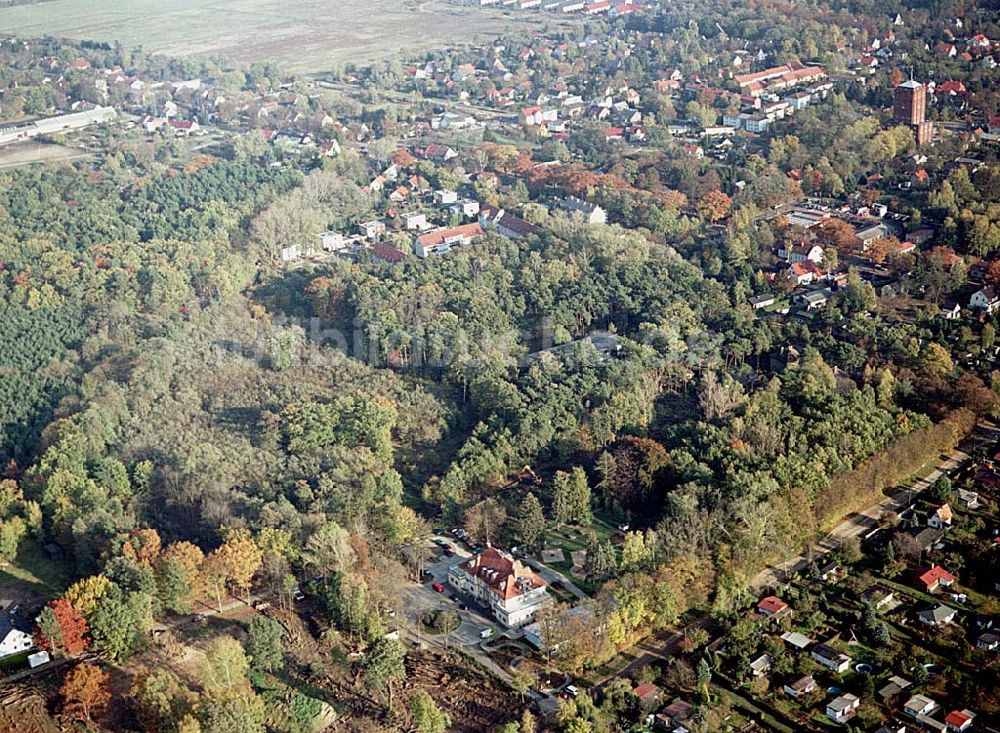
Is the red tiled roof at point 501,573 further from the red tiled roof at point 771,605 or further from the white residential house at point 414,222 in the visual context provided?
Answer: the white residential house at point 414,222

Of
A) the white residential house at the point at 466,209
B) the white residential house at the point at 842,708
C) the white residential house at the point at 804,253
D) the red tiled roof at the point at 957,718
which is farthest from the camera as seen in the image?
the white residential house at the point at 466,209

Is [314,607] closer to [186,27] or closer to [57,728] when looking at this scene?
[57,728]

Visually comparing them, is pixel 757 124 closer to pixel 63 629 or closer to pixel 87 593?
pixel 87 593

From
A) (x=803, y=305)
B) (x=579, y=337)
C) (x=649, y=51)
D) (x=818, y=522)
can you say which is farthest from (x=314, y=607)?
(x=649, y=51)

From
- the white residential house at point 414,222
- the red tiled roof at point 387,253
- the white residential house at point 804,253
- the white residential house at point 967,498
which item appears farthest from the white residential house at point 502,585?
the white residential house at point 414,222

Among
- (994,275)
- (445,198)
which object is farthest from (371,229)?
(994,275)

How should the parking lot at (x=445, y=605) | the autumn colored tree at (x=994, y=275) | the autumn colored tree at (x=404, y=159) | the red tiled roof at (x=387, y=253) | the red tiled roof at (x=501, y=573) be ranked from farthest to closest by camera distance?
the autumn colored tree at (x=404, y=159), the red tiled roof at (x=387, y=253), the autumn colored tree at (x=994, y=275), the red tiled roof at (x=501, y=573), the parking lot at (x=445, y=605)
